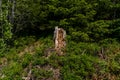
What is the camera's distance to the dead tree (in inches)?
596

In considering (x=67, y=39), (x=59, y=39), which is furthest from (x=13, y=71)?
(x=67, y=39)

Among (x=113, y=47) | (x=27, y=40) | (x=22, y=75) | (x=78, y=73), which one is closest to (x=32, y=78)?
(x=22, y=75)

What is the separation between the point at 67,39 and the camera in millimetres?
15672

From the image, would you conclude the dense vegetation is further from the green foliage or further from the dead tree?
the dead tree

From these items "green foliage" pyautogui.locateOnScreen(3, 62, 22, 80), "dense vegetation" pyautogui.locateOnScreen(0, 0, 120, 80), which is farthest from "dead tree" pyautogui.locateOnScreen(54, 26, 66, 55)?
"green foliage" pyautogui.locateOnScreen(3, 62, 22, 80)

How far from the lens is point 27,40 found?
55.8 feet

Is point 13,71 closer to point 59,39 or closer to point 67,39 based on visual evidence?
point 59,39

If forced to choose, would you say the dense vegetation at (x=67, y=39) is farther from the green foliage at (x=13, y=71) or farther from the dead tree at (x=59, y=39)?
the dead tree at (x=59, y=39)

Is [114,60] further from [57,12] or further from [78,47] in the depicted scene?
[57,12]

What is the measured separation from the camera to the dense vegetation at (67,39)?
557 inches

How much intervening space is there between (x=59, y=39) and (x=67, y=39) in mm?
566

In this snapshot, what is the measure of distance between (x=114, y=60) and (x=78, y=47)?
80.7 inches

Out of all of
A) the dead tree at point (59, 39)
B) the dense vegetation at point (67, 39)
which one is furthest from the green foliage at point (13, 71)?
the dead tree at point (59, 39)

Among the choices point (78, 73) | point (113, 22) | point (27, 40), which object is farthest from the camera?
point (27, 40)
